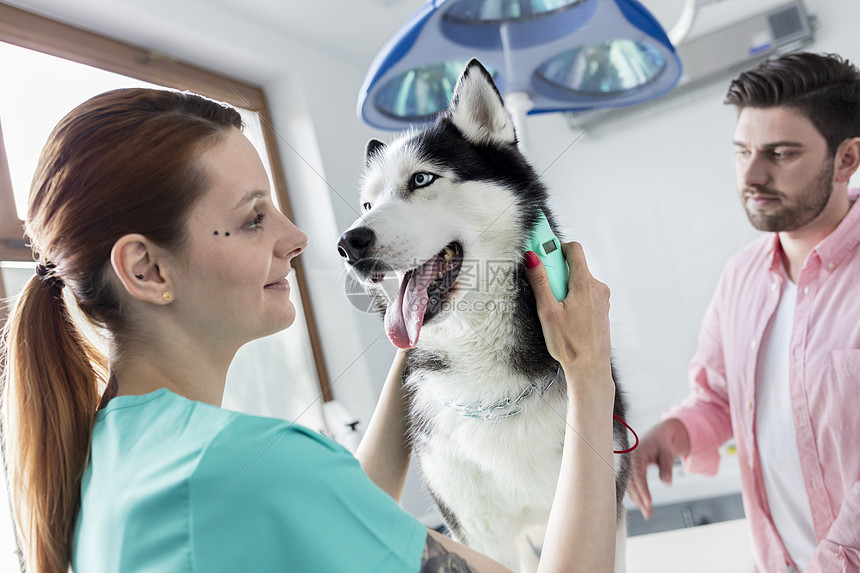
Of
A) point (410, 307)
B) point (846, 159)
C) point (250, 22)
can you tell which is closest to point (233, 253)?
point (410, 307)

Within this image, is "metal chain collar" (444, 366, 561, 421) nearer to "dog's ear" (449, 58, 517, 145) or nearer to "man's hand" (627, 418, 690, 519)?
"man's hand" (627, 418, 690, 519)

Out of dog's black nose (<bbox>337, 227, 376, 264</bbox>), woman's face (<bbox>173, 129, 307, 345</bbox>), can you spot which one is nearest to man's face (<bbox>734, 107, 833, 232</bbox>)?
dog's black nose (<bbox>337, 227, 376, 264</bbox>)

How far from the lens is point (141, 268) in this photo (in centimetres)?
61

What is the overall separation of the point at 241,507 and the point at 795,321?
3.81 ft

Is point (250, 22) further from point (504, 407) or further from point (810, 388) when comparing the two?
point (810, 388)

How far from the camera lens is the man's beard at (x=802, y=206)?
1136mm

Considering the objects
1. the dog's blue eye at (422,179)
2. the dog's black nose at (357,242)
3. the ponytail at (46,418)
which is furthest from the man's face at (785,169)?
the ponytail at (46,418)

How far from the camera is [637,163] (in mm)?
2791

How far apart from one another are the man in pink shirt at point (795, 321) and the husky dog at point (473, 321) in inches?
13.2

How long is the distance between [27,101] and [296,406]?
3.56 feet

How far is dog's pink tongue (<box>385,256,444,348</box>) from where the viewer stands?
723 mm

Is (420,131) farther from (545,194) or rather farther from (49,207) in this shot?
(49,207)

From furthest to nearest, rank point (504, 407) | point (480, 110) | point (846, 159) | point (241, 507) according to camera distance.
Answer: point (846, 159), point (480, 110), point (504, 407), point (241, 507)

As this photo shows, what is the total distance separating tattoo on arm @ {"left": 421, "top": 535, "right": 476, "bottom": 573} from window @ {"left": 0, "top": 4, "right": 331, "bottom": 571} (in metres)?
0.63
